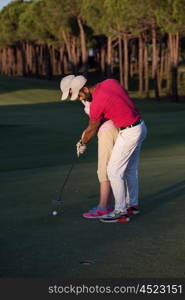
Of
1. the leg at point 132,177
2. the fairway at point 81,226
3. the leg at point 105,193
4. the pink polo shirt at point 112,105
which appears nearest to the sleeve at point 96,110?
the pink polo shirt at point 112,105

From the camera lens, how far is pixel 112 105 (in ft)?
27.6

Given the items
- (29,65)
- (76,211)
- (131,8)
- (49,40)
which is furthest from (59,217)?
(29,65)

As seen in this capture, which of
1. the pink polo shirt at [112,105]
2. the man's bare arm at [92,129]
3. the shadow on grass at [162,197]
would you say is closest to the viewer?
the pink polo shirt at [112,105]

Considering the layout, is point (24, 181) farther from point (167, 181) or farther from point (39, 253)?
point (39, 253)

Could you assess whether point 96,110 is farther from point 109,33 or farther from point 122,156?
point 109,33

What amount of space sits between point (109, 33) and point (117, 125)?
163 ft

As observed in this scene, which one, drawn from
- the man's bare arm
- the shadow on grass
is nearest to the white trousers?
the man's bare arm

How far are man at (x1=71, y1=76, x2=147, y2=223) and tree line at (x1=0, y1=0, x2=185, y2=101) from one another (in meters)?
36.4

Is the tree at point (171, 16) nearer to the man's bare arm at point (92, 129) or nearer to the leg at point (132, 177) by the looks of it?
the leg at point (132, 177)

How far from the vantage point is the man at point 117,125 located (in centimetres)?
Result: 839

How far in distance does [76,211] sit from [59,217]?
16.6 inches

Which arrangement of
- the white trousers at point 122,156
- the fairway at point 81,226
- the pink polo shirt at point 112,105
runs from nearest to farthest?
the fairway at point 81,226
the pink polo shirt at point 112,105
the white trousers at point 122,156

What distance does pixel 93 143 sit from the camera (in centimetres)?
2370

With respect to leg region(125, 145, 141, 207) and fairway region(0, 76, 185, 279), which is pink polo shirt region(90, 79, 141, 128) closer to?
leg region(125, 145, 141, 207)
